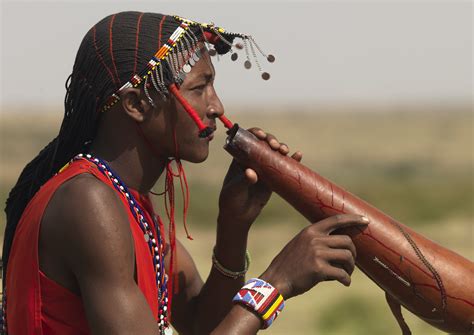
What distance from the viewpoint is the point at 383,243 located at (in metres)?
3.96

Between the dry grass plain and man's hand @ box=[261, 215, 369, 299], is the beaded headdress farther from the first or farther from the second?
the dry grass plain

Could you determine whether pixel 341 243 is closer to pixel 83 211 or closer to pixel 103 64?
pixel 83 211

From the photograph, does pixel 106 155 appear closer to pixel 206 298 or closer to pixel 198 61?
pixel 198 61

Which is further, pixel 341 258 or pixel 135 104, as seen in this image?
pixel 135 104

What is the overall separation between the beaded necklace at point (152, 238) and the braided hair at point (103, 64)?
17 centimetres

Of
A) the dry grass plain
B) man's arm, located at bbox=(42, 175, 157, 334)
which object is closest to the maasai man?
Answer: man's arm, located at bbox=(42, 175, 157, 334)

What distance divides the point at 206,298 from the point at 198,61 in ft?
4.20

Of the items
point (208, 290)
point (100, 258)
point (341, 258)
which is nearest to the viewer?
point (100, 258)

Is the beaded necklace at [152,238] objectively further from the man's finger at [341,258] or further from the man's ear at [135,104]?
the man's finger at [341,258]

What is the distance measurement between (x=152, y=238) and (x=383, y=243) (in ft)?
3.24

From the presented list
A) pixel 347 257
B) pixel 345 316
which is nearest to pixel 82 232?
pixel 347 257

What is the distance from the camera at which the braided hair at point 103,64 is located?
3.86 metres

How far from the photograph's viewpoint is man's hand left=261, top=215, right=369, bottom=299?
3699 millimetres

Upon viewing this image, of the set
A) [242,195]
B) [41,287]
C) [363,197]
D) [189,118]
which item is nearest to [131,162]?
[189,118]
